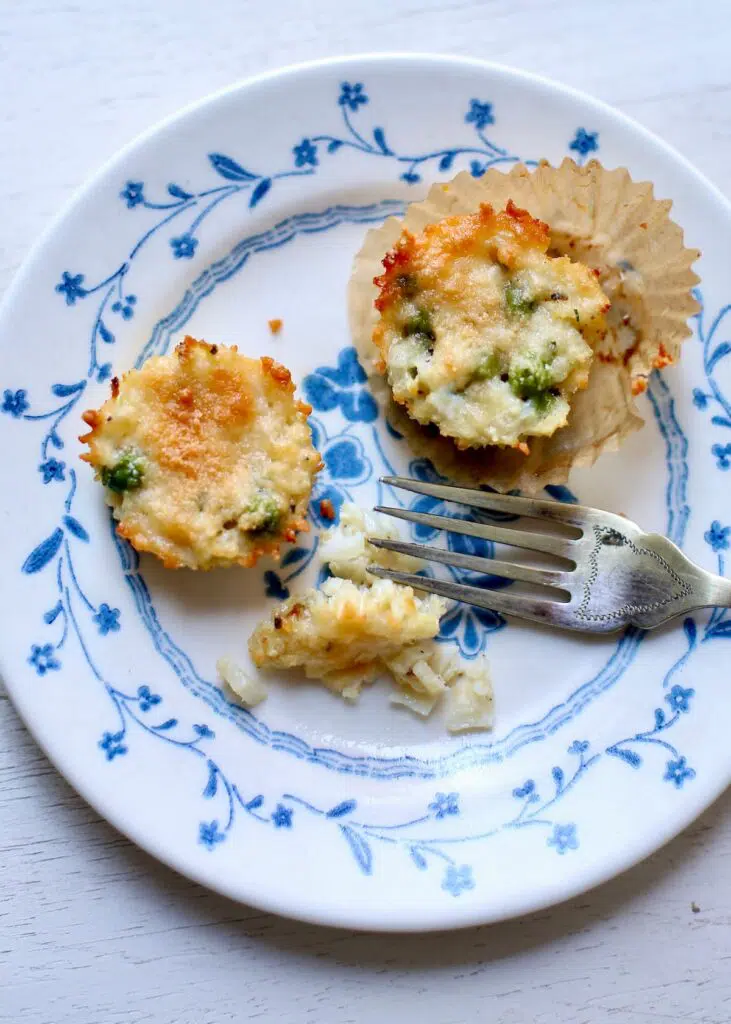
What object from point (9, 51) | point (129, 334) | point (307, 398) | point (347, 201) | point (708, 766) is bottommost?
point (708, 766)

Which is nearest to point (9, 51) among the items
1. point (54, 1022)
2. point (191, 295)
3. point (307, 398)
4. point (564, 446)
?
point (191, 295)

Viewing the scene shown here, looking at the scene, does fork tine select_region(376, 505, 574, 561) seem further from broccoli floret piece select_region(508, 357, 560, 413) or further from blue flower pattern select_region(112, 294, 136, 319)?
blue flower pattern select_region(112, 294, 136, 319)

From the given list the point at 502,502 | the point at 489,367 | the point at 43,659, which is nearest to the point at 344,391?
the point at 489,367

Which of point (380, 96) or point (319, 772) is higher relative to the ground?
point (380, 96)

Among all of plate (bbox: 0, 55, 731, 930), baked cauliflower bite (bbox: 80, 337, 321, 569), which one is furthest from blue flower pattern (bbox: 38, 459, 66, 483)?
baked cauliflower bite (bbox: 80, 337, 321, 569)

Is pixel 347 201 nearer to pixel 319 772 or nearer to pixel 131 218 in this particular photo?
pixel 131 218

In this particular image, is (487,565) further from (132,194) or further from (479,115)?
(132,194)
